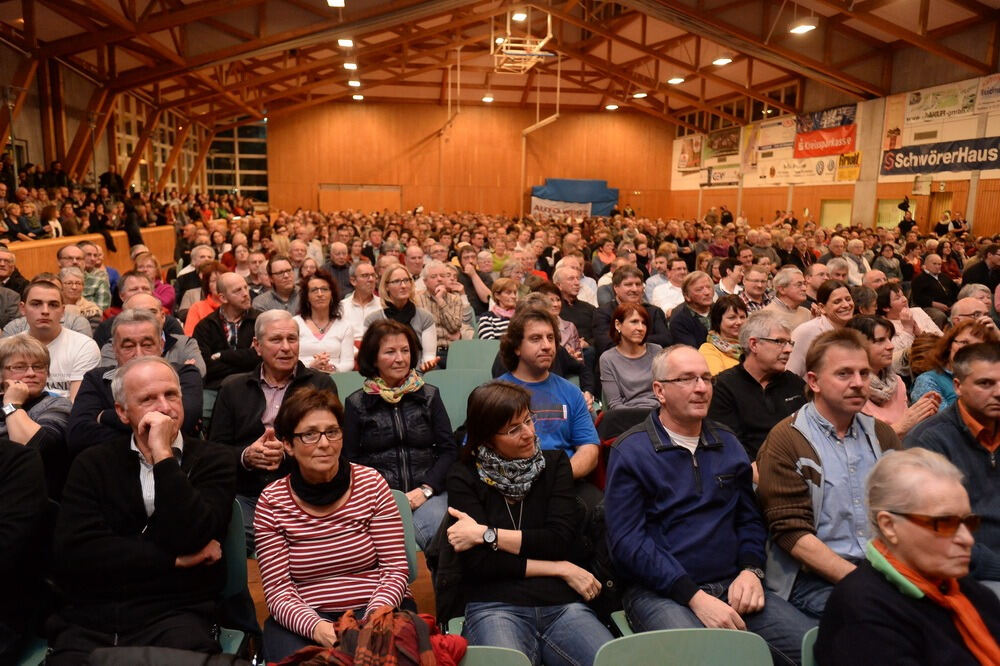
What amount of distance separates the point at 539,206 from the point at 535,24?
284 inches

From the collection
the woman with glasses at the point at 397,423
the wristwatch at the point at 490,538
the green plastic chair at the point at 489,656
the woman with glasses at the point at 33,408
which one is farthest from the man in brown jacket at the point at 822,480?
→ the woman with glasses at the point at 33,408

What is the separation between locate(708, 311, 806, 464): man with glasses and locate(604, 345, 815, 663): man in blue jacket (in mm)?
748

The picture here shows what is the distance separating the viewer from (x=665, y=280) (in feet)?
23.1

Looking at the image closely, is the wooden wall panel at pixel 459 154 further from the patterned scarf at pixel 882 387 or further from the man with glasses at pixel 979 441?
the man with glasses at pixel 979 441

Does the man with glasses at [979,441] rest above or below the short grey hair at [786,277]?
below

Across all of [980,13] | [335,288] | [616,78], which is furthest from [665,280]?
[616,78]

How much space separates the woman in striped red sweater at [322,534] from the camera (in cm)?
208

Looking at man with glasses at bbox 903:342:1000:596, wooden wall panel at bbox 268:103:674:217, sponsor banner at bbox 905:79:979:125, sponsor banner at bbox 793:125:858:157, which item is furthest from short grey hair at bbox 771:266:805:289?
wooden wall panel at bbox 268:103:674:217

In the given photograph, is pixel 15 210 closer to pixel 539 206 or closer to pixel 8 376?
pixel 8 376

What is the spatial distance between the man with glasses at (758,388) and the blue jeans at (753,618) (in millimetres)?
957

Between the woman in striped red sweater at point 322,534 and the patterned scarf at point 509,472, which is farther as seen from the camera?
the patterned scarf at point 509,472

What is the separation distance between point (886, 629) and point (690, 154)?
26687 mm

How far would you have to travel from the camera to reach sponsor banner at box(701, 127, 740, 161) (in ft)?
74.2

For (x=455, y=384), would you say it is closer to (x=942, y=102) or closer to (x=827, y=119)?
(x=942, y=102)
